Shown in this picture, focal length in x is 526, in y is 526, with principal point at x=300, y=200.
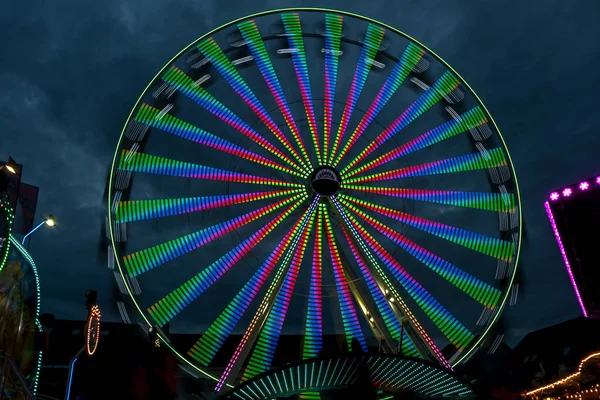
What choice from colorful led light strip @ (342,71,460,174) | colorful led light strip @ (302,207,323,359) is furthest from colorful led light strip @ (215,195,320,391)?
colorful led light strip @ (342,71,460,174)

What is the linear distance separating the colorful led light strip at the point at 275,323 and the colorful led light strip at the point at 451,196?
214 cm

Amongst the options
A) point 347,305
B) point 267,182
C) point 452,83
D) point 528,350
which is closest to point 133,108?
point 267,182

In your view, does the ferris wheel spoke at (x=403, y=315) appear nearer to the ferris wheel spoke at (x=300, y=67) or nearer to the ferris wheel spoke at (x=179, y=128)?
the ferris wheel spoke at (x=300, y=67)

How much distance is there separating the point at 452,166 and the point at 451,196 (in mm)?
823

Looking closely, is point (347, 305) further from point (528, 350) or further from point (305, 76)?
point (528, 350)

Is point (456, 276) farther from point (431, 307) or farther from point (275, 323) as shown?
point (275, 323)

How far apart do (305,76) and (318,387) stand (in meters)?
8.12

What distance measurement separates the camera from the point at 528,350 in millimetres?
33000

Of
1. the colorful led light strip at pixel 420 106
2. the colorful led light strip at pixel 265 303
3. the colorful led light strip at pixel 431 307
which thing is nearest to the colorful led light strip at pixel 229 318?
the colorful led light strip at pixel 265 303

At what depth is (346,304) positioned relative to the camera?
42.5ft

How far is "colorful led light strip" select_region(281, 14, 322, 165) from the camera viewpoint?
46.6 feet

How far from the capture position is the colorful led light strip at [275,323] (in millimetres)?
11609

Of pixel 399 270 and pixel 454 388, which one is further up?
pixel 399 270

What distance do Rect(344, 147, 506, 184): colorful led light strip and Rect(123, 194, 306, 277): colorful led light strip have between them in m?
3.42
